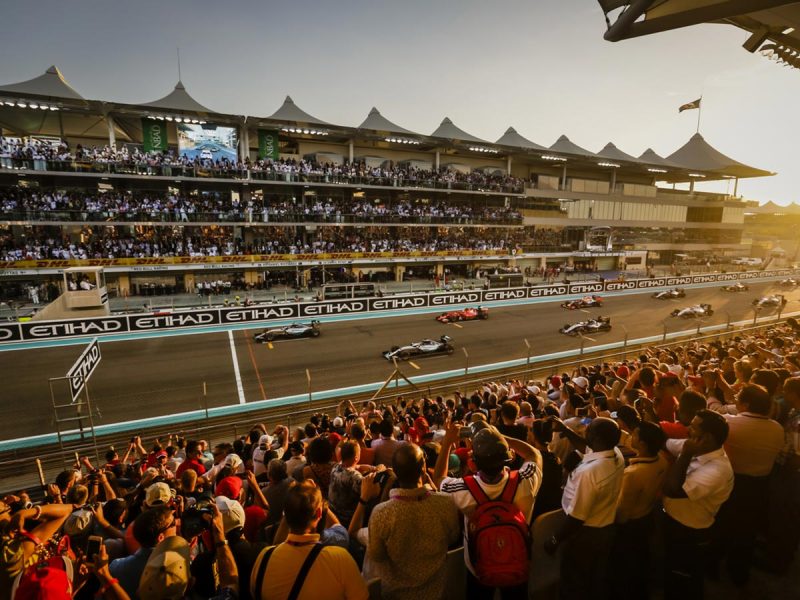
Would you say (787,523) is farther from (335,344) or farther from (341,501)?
(335,344)

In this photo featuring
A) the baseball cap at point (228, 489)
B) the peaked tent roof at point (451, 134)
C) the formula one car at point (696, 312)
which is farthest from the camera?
the peaked tent roof at point (451, 134)

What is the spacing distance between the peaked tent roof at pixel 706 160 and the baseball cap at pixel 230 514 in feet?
277

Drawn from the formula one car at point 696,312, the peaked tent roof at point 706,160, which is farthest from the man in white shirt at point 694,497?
the peaked tent roof at point 706,160

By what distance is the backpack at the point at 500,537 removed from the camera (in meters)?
2.70

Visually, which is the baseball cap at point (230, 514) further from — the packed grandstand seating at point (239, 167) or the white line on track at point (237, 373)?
the packed grandstand seating at point (239, 167)

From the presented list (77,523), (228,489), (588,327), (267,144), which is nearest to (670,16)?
(228,489)

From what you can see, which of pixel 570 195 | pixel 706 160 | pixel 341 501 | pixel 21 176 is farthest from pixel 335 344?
A: pixel 706 160

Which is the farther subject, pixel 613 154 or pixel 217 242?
pixel 613 154

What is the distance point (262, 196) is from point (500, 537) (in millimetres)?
41037

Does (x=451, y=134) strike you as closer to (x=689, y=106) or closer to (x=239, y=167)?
(x=239, y=167)

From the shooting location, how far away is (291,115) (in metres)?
39.1

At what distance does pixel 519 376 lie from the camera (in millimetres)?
17844

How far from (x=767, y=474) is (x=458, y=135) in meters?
47.9

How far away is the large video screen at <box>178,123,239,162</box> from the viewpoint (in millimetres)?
36406
